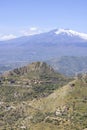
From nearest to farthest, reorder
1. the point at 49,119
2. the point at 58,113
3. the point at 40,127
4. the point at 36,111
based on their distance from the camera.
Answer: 1. the point at 40,127
2. the point at 49,119
3. the point at 58,113
4. the point at 36,111

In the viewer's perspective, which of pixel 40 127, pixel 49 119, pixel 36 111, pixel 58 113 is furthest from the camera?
pixel 36 111

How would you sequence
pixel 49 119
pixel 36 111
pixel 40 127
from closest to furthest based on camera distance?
pixel 40 127
pixel 49 119
pixel 36 111

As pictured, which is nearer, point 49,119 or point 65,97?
point 49,119

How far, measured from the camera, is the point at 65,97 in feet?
637

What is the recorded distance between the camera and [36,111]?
634ft

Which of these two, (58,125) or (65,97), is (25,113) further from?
(58,125)

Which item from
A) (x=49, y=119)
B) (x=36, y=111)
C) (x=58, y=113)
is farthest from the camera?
(x=36, y=111)

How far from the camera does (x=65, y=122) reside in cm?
16462

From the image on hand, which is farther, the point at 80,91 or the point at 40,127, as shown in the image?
the point at 80,91

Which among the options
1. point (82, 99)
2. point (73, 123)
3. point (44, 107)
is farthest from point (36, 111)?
point (73, 123)

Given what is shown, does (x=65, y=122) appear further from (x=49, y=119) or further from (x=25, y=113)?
(x=25, y=113)

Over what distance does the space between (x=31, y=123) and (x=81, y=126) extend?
20.9m

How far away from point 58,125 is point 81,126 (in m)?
8.16

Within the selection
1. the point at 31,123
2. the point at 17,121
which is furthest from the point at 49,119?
the point at 17,121
